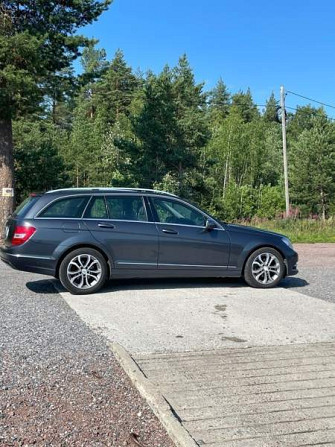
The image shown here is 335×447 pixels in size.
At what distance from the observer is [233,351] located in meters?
5.08

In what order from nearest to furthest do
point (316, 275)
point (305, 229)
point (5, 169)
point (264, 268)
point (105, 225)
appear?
point (105, 225), point (264, 268), point (316, 275), point (5, 169), point (305, 229)

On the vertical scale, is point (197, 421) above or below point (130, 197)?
below

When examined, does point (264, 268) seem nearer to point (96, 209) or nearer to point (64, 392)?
point (96, 209)

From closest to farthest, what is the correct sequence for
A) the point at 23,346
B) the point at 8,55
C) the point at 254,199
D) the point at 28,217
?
the point at 23,346
the point at 28,217
the point at 8,55
the point at 254,199

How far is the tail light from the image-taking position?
764 cm

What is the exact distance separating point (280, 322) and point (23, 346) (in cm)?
307

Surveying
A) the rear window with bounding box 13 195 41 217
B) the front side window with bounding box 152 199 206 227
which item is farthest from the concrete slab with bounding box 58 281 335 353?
the rear window with bounding box 13 195 41 217

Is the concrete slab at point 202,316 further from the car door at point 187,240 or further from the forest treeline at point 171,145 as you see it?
the forest treeline at point 171,145

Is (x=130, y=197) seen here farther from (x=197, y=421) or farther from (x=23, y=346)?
(x=197, y=421)

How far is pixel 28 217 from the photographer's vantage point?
7.77 meters

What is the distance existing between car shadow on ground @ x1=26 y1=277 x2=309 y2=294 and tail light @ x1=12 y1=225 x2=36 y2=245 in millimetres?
944

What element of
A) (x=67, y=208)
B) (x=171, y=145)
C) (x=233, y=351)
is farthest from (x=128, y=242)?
(x=171, y=145)

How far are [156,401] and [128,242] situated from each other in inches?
174

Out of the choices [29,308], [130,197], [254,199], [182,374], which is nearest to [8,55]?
[130,197]
